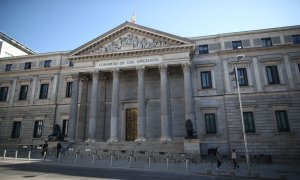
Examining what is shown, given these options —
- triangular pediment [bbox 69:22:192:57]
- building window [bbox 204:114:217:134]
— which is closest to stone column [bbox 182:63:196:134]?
triangular pediment [bbox 69:22:192:57]

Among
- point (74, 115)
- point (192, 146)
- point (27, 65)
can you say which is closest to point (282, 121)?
point (192, 146)

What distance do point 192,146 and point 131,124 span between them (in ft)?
35.3

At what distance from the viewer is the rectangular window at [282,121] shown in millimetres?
25759

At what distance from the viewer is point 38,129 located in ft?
111

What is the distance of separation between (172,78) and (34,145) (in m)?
23.3

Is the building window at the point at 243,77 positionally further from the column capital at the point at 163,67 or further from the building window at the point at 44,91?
the building window at the point at 44,91

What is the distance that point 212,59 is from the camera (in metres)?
29.9

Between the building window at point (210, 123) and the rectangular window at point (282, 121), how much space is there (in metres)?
7.48

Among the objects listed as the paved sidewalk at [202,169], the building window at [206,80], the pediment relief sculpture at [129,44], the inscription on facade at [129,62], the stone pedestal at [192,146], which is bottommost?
the paved sidewalk at [202,169]

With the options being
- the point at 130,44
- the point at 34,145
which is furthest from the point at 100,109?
the point at 34,145

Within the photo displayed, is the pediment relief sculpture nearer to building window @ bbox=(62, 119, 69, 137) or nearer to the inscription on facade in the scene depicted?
the inscription on facade

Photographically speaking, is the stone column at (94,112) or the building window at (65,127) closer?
the stone column at (94,112)

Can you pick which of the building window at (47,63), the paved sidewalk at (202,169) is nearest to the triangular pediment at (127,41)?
the building window at (47,63)

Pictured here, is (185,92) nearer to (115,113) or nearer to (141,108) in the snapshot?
(141,108)
